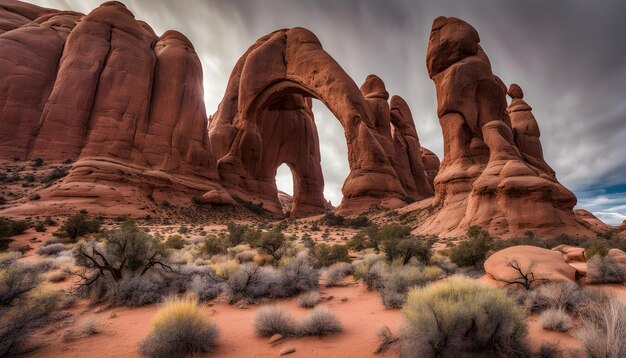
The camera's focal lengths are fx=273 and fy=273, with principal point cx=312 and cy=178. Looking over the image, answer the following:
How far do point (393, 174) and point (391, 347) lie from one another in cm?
2590

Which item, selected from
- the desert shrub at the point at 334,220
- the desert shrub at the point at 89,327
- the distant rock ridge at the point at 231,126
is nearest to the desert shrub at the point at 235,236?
the desert shrub at the point at 89,327

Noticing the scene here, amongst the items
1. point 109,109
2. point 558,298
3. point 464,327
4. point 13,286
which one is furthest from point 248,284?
point 109,109

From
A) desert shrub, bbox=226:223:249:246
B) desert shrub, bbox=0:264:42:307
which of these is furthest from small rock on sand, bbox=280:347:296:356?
desert shrub, bbox=226:223:249:246

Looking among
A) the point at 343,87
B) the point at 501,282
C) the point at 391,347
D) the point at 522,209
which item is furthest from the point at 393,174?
the point at 391,347

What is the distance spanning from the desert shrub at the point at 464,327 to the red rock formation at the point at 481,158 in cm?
1322

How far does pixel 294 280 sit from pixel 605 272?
602cm

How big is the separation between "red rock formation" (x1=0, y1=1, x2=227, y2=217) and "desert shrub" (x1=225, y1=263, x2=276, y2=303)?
1923cm

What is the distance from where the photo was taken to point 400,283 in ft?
15.9

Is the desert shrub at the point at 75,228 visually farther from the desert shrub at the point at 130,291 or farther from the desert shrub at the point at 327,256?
the desert shrub at the point at 327,256

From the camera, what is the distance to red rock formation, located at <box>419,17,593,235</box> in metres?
14.0

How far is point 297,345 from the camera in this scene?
3.18 meters

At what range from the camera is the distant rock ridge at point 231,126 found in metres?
17.2

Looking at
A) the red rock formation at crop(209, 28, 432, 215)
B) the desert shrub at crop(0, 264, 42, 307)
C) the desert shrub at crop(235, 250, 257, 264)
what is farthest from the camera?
the red rock formation at crop(209, 28, 432, 215)

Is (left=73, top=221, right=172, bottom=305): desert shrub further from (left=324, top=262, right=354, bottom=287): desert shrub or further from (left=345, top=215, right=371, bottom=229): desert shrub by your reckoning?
(left=345, top=215, right=371, bottom=229): desert shrub
